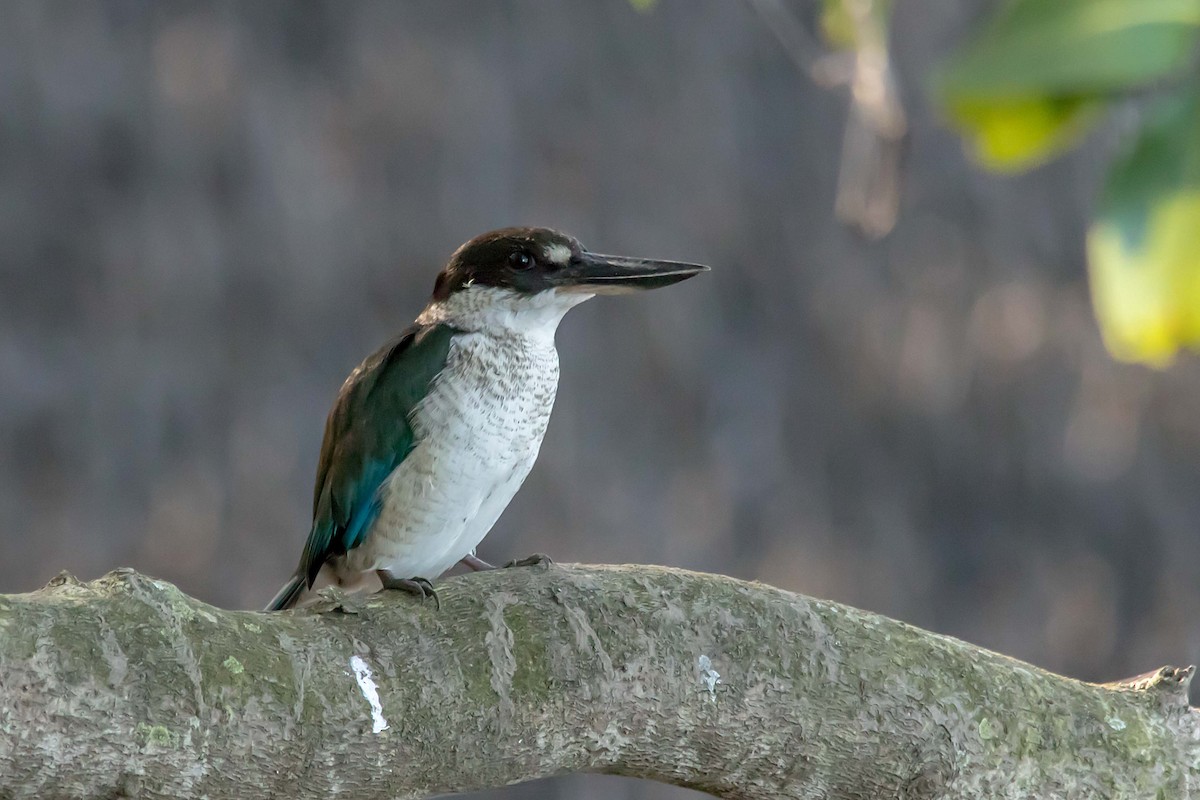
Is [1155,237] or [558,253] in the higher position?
[558,253]

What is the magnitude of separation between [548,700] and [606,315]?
2748 mm

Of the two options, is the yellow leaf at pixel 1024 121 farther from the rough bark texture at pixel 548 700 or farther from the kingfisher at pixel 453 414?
the kingfisher at pixel 453 414

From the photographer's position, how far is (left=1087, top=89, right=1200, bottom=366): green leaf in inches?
24.6

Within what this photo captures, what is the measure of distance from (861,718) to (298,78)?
9.71 ft

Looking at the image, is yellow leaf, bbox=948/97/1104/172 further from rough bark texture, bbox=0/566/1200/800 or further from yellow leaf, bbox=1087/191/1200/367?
rough bark texture, bbox=0/566/1200/800

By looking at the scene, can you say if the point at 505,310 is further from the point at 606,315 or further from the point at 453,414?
the point at 606,315

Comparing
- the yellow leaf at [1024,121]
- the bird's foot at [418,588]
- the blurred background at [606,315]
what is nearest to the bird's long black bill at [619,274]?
the bird's foot at [418,588]

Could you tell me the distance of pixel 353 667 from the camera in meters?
1.53

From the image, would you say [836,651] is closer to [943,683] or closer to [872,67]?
[943,683]

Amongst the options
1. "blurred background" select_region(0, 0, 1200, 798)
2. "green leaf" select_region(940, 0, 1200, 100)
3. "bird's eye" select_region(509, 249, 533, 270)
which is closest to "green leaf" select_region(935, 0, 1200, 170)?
"green leaf" select_region(940, 0, 1200, 100)

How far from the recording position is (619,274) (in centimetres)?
228

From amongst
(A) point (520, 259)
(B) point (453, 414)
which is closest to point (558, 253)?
(A) point (520, 259)

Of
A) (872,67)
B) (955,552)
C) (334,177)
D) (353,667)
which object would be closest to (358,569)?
(353,667)

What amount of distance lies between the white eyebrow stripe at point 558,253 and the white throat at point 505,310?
5 centimetres
